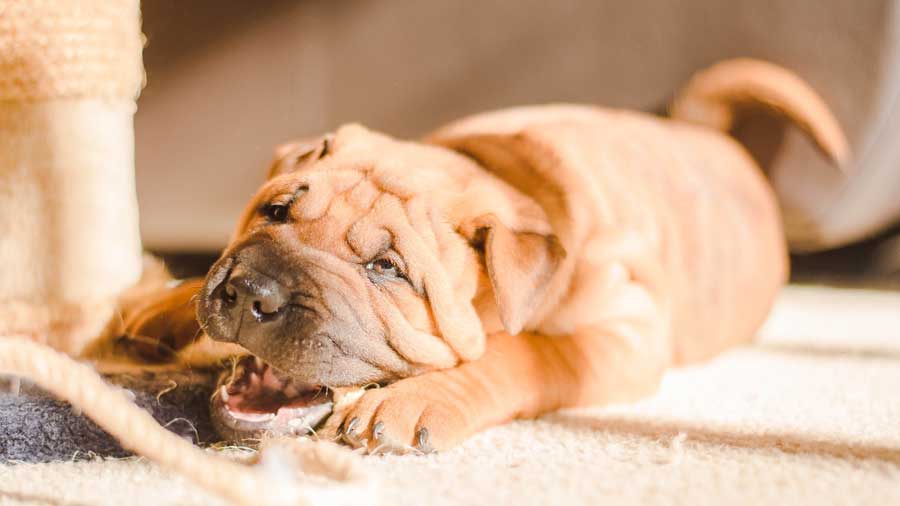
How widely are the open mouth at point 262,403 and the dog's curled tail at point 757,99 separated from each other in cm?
174

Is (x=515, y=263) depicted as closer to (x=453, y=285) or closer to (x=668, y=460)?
(x=453, y=285)

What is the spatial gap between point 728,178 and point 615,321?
0.87m

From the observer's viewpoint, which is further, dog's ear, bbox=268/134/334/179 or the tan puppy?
dog's ear, bbox=268/134/334/179

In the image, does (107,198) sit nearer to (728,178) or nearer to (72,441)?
(72,441)

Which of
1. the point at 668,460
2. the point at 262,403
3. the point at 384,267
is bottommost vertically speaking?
the point at 262,403

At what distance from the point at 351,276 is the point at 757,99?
66.7 inches

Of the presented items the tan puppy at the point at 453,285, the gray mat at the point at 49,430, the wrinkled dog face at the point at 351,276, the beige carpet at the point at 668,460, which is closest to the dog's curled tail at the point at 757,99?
the tan puppy at the point at 453,285

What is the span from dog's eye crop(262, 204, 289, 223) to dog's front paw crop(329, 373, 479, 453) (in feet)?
1.14

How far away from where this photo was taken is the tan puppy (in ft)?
4.46

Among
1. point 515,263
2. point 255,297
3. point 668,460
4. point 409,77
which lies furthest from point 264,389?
point 409,77

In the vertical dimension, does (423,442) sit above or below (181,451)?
below

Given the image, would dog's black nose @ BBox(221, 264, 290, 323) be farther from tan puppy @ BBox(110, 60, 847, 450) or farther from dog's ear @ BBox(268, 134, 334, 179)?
dog's ear @ BBox(268, 134, 334, 179)

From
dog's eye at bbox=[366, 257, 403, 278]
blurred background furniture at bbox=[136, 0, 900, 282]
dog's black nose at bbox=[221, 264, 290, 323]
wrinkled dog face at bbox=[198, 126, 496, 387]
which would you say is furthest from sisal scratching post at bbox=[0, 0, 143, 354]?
blurred background furniture at bbox=[136, 0, 900, 282]

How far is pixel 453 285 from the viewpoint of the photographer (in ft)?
5.02
